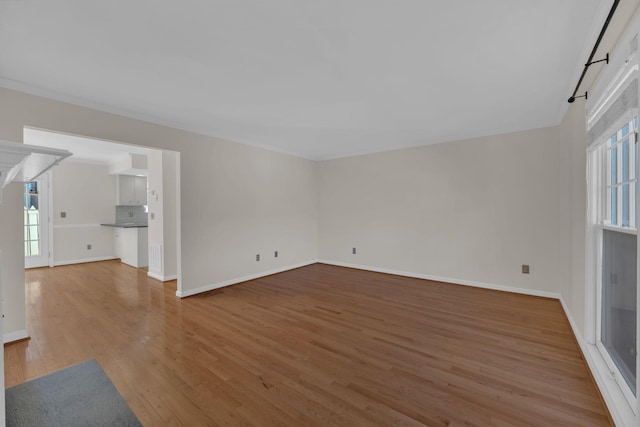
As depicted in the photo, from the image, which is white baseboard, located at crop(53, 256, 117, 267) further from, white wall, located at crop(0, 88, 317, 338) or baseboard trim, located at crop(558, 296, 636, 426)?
baseboard trim, located at crop(558, 296, 636, 426)

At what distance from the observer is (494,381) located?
1942 millimetres

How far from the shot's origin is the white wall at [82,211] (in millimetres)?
5949

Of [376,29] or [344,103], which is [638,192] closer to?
[376,29]

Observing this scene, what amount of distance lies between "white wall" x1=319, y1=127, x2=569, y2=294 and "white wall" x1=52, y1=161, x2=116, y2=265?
5.77m

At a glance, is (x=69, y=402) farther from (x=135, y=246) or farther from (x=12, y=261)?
(x=135, y=246)

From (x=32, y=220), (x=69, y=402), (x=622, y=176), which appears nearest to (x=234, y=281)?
(x=69, y=402)

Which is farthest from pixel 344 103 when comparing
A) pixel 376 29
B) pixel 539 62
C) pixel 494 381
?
pixel 494 381

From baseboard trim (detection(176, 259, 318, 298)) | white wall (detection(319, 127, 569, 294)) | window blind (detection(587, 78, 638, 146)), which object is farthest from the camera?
baseboard trim (detection(176, 259, 318, 298))

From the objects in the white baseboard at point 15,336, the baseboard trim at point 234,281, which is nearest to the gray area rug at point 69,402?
the white baseboard at point 15,336

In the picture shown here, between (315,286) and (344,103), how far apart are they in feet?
9.13

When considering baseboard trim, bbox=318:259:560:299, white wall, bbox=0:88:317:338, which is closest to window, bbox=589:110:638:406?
baseboard trim, bbox=318:259:560:299

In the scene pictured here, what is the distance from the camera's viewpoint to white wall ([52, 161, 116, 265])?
5949 millimetres

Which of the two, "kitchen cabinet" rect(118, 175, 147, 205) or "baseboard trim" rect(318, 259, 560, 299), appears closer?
"baseboard trim" rect(318, 259, 560, 299)

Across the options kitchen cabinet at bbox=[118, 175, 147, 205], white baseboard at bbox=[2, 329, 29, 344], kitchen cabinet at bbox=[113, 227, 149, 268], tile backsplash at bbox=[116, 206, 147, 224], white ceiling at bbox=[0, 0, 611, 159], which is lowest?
white baseboard at bbox=[2, 329, 29, 344]
